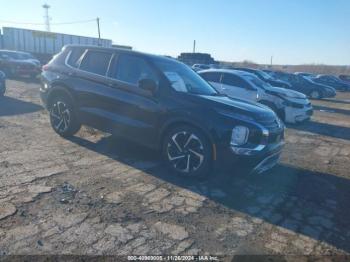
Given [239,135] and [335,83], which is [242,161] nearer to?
[239,135]

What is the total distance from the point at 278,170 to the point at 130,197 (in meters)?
3.11

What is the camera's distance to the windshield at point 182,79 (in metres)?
5.68

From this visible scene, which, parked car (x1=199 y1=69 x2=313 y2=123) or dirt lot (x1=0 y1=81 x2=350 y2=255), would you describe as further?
parked car (x1=199 y1=69 x2=313 y2=123)

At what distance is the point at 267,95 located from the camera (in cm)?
1129

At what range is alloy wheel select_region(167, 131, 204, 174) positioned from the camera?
5090 millimetres

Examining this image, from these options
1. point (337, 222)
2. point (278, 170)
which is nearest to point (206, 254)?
point (337, 222)

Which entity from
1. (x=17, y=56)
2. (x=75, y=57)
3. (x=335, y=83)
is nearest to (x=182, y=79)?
(x=75, y=57)

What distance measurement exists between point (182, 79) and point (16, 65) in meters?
15.9

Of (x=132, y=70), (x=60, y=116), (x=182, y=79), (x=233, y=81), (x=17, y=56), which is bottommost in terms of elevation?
(x=60, y=116)

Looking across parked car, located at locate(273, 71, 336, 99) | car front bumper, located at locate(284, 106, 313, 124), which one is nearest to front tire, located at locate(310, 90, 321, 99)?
parked car, located at locate(273, 71, 336, 99)

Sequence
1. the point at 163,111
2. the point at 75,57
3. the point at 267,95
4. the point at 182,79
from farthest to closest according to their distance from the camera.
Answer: the point at 267,95, the point at 75,57, the point at 182,79, the point at 163,111

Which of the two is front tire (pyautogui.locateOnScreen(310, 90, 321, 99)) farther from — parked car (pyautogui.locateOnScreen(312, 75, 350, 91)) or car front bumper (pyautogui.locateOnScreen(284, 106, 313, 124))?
car front bumper (pyautogui.locateOnScreen(284, 106, 313, 124))

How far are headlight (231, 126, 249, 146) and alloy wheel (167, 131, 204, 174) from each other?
0.52m

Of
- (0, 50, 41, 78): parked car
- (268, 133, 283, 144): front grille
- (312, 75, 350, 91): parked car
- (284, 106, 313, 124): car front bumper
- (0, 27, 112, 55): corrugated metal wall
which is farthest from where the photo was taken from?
(0, 27, 112, 55): corrugated metal wall
